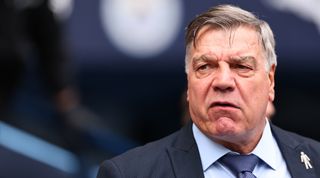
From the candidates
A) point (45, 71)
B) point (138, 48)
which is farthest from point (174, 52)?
point (45, 71)

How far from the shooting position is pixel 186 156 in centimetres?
329

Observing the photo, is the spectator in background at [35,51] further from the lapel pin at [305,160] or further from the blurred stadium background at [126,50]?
A: the lapel pin at [305,160]

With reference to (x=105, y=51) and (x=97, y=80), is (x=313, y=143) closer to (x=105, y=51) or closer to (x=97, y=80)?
(x=105, y=51)

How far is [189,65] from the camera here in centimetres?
332

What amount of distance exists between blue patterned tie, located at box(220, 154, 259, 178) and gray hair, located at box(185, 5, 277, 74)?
0.33 meters

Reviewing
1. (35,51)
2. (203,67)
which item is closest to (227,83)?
(203,67)

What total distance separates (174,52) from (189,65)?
3616 millimetres

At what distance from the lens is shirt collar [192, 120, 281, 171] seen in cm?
329

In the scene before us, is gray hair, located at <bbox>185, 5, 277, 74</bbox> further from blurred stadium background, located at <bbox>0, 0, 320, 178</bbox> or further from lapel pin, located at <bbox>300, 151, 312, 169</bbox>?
blurred stadium background, located at <bbox>0, 0, 320, 178</bbox>

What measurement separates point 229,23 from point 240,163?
1.61 feet

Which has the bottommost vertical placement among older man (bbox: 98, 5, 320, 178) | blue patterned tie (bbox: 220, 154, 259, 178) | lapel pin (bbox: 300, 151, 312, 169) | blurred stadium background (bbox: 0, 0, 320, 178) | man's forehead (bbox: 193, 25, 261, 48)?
blurred stadium background (bbox: 0, 0, 320, 178)

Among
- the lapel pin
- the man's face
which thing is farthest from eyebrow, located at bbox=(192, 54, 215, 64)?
the lapel pin

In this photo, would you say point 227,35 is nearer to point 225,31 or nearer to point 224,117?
point 225,31

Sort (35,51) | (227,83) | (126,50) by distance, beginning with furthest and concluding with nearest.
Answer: (126,50)
(35,51)
(227,83)
